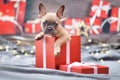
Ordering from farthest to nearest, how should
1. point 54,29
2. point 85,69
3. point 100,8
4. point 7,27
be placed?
point 100,8, point 7,27, point 54,29, point 85,69

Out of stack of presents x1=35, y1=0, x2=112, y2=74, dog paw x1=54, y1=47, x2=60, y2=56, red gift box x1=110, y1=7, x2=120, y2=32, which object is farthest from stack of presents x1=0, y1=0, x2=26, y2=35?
dog paw x1=54, y1=47, x2=60, y2=56

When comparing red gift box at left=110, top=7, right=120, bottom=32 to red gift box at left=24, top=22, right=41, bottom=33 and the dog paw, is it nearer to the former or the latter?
red gift box at left=24, top=22, right=41, bottom=33

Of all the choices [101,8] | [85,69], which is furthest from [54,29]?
[101,8]

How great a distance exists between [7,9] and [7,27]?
0.15m

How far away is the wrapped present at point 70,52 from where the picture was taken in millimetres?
1338

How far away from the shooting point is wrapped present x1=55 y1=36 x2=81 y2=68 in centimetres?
134

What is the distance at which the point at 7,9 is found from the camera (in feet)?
8.22

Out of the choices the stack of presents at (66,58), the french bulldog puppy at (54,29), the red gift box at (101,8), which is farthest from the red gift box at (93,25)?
the french bulldog puppy at (54,29)

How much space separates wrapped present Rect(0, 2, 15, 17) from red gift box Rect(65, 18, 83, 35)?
18.2 inches

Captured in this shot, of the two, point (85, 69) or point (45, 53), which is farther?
point (45, 53)

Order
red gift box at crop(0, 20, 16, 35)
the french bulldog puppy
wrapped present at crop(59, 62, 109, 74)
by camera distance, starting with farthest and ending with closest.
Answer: red gift box at crop(0, 20, 16, 35), the french bulldog puppy, wrapped present at crop(59, 62, 109, 74)

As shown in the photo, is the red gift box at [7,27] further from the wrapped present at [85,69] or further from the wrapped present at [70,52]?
the wrapped present at [85,69]

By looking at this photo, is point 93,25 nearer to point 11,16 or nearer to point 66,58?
point 11,16

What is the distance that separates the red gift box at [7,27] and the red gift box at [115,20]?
2.75 feet
